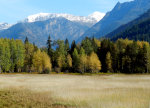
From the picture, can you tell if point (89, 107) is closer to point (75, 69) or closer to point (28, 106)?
point (28, 106)

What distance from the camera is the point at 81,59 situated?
91.4m

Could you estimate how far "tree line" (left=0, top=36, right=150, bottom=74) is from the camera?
87381 millimetres

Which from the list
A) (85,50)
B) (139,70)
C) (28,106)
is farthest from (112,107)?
(85,50)

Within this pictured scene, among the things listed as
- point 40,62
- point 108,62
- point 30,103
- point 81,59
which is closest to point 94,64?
point 81,59

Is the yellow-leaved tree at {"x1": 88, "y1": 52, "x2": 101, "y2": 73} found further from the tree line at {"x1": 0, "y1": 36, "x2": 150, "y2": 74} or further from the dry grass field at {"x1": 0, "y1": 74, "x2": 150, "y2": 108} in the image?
the dry grass field at {"x1": 0, "y1": 74, "x2": 150, "y2": 108}

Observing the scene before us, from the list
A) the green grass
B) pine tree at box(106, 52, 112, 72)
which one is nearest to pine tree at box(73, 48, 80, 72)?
pine tree at box(106, 52, 112, 72)

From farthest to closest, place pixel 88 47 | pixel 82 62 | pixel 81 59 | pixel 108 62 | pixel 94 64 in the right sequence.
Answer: pixel 88 47, pixel 82 62, pixel 81 59, pixel 108 62, pixel 94 64

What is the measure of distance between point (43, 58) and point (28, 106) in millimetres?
79601

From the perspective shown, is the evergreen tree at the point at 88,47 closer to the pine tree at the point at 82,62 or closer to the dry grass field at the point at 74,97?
the pine tree at the point at 82,62

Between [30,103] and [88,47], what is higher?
[88,47]

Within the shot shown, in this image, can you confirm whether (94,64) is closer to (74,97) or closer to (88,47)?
(88,47)

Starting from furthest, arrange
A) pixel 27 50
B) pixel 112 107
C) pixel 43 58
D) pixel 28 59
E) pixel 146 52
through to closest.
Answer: pixel 27 50, pixel 28 59, pixel 43 58, pixel 146 52, pixel 112 107

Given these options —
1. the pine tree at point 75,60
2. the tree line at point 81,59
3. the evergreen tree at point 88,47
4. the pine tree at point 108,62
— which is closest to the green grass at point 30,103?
the tree line at point 81,59

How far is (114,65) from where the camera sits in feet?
308
